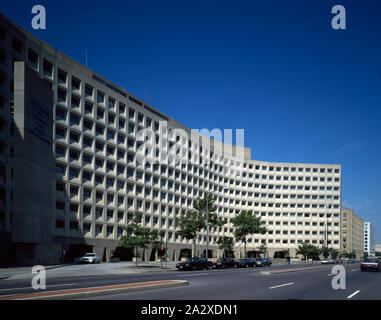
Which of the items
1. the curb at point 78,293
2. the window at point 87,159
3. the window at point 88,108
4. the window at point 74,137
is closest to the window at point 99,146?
the window at point 87,159

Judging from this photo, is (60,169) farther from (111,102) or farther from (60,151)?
(111,102)

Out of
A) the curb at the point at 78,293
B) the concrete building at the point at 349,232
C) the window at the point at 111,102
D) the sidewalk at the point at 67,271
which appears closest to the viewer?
the curb at the point at 78,293

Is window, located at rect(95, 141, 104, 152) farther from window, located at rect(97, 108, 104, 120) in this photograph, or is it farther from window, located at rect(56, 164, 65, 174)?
window, located at rect(56, 164, 65, 174)

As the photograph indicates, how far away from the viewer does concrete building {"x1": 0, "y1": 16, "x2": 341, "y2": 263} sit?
41250mm

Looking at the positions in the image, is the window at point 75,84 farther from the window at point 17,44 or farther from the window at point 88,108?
the window at point 17,44

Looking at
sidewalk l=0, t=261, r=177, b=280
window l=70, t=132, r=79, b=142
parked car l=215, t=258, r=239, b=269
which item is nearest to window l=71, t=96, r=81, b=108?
window l=70, t=132, r=79, b=142

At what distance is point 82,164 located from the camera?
59344 mm

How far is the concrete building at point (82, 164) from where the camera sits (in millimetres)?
41250

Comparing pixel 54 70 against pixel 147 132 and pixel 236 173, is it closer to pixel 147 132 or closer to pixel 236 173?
pixel 147 132
